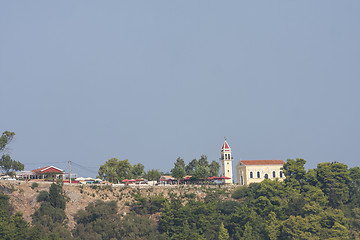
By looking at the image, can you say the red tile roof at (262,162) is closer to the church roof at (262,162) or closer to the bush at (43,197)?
the church roof at (262,162)

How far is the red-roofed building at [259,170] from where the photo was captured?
14138 centimetres

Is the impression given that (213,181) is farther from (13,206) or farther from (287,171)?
(13,206)

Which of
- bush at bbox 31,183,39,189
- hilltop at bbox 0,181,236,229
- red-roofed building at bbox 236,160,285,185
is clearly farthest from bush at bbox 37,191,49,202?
red-roofed building at bbox 236,160,285,185

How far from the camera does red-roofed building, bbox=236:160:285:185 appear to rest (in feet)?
464

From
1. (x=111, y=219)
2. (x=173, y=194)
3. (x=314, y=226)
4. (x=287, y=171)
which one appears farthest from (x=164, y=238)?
(x=287, y=171)

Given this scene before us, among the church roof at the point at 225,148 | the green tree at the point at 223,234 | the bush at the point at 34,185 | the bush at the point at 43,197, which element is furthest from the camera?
the church roof at the point at 225,148

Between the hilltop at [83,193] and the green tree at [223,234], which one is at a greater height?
the hilltop at [83,193]

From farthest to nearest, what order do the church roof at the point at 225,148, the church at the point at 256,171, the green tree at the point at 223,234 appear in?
the church roof at the point at 225,148 < the church at the point at 256,171 < the green tree at the point at 223,234

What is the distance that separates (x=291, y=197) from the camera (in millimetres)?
120188

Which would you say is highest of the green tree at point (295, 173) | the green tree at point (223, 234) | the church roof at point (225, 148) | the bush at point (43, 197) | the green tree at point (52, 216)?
the church roof at point (225, 148)

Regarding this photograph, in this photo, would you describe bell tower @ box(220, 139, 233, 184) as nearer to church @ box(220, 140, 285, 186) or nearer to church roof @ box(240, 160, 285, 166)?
church @ box(220, 140, 285, 186)

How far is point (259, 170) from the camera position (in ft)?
465

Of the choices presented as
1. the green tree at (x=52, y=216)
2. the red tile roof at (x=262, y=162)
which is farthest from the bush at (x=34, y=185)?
the red tile roof at (x=262, y=162)

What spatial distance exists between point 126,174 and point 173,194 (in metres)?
28.5
